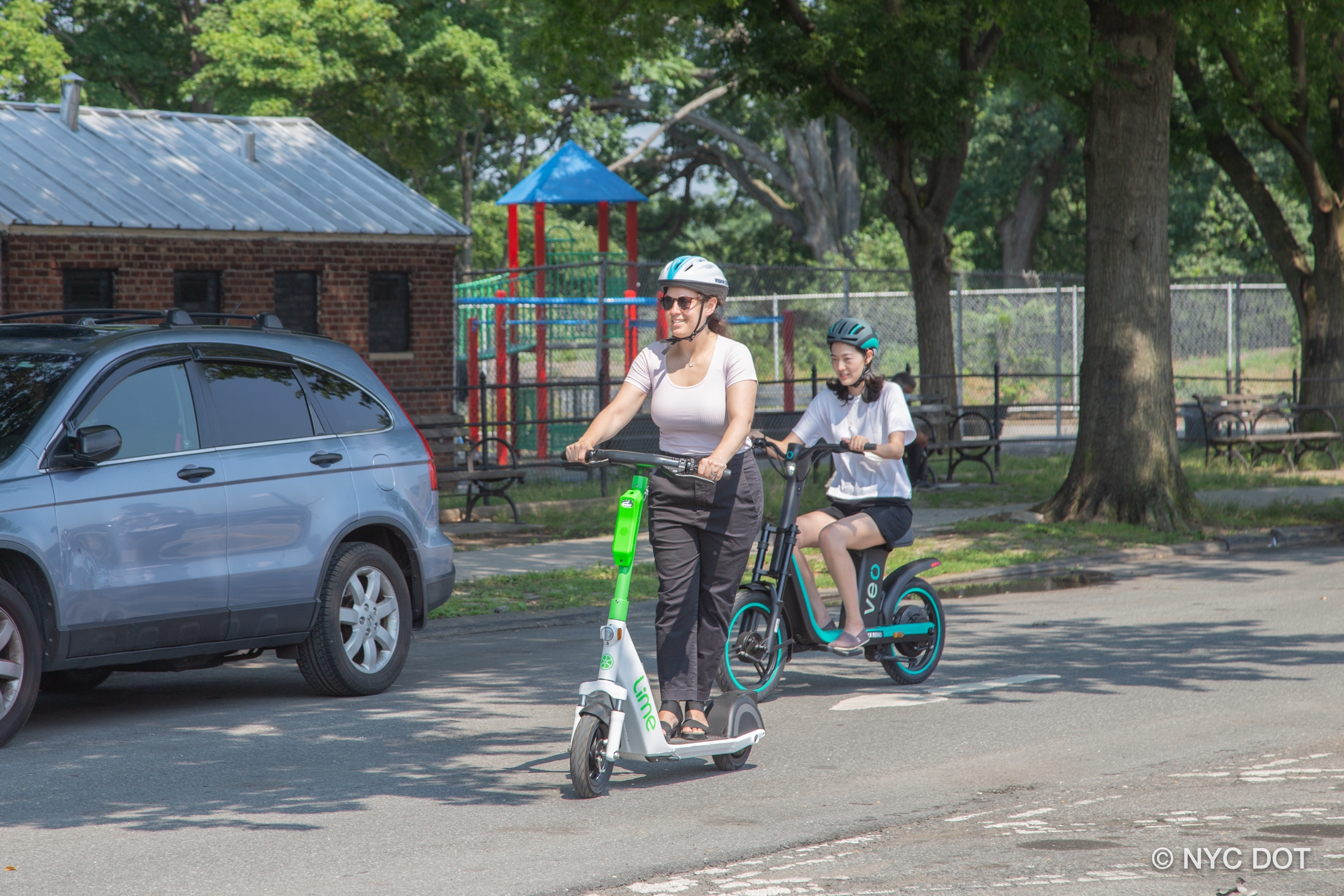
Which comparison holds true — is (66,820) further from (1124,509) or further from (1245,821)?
(1124,509)

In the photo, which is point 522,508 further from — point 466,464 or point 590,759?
point 590,759

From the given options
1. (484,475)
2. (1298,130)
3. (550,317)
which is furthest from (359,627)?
(1298,130)

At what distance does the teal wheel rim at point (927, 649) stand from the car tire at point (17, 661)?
13.6ft

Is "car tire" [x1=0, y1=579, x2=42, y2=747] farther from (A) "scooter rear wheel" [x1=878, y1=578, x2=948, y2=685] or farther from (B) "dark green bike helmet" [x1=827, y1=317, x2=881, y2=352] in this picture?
(A) "scooter rear wheel" [x1=878, y1=578, x2=948, y2=685]

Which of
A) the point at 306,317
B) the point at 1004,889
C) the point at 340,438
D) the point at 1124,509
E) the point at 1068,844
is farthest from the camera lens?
the point at 306,317

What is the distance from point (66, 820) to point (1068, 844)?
3.49m

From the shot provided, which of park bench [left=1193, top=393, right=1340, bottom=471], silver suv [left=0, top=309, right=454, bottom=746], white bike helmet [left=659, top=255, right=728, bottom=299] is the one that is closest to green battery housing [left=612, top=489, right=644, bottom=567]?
white bike helmet [left=659, top=255, right=728, bottom=299]

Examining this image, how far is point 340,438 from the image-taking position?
8102 mm

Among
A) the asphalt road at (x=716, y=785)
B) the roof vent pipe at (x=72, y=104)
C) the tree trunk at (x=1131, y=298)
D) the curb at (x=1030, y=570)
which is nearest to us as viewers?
the asphalt road at (x=716, y=785)

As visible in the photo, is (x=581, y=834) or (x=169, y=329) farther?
(x=169, y=329)

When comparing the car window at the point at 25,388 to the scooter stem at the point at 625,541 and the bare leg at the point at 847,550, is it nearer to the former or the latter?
the scooter stem at the point at 625,541

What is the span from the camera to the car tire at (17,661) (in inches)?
262

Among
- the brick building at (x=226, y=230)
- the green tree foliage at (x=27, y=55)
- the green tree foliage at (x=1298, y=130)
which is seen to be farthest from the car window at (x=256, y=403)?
the green tree foliage at (x=27, y=55)

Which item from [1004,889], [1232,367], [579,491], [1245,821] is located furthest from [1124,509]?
[1232,367]
